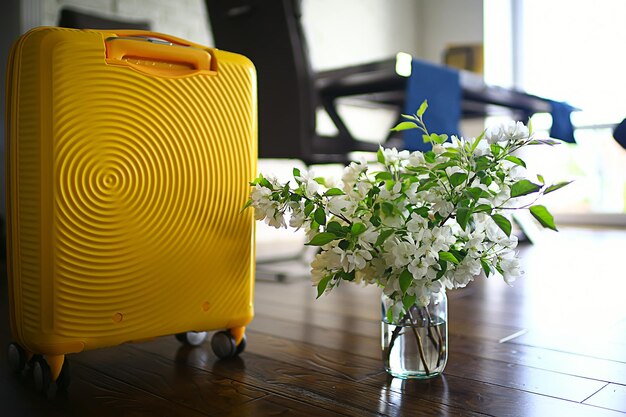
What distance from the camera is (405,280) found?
943 mm

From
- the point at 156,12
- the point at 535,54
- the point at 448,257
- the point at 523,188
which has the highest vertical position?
the point at 535,54

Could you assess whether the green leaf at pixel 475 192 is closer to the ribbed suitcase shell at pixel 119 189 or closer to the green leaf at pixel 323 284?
the green leaf at pixel 323 284

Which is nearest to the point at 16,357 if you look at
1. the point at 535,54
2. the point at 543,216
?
the point at 543,216

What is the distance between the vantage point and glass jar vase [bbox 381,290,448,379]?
42.0 inches

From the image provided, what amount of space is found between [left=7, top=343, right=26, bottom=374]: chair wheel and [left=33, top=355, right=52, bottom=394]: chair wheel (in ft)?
0.29

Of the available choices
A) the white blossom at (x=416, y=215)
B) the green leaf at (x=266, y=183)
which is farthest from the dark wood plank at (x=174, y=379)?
the green leaf at (x=266, y=183)

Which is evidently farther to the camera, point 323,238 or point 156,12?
point 156,12

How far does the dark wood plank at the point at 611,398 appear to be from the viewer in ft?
3.06

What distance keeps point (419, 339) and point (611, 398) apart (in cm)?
30

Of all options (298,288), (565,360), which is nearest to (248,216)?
(565,360)

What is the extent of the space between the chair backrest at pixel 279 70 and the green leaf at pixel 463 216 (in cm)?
126

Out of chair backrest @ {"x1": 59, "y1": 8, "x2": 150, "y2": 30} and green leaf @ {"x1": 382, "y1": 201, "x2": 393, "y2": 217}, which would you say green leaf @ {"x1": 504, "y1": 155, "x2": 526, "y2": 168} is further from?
chair backrest @ {"x1": 59, "y1": 8, "x2": 150, "y2": 30}

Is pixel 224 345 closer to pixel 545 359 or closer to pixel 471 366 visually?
pixel 471 366

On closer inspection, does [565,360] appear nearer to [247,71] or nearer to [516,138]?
[516,138]
